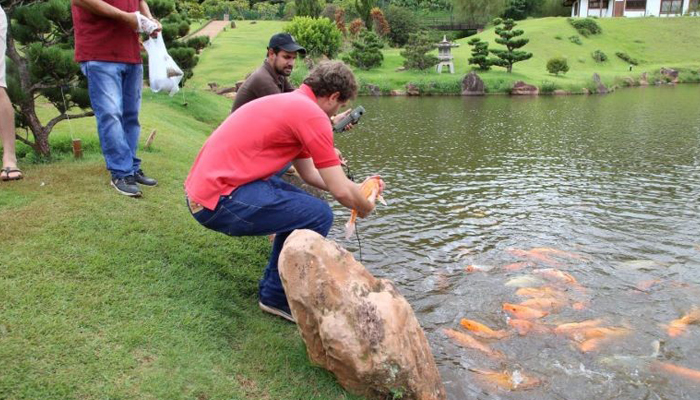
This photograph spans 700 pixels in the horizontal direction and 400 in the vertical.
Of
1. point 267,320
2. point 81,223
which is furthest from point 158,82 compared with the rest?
point 267,320

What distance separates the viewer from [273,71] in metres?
6.84

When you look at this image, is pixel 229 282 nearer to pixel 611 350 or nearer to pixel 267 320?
pixel 267 320

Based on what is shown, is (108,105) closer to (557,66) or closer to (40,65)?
(40,65)

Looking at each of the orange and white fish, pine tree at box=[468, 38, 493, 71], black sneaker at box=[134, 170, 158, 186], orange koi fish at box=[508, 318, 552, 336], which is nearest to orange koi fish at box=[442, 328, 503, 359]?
orange koi fish at box=[508, 318, 552, 336]

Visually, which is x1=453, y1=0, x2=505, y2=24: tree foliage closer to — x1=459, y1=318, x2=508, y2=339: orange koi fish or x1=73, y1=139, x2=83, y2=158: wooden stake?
x1=73, y1=139, x2=83, y2=158: wooden stake

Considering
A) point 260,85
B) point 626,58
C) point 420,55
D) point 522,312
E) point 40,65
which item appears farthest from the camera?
point 626,58

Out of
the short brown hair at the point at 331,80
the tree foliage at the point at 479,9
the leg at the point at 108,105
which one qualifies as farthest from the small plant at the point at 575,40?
the short brown hair at the point at 331,80

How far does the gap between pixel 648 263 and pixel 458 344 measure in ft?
12.4

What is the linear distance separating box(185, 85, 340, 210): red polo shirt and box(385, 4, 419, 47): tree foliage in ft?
164

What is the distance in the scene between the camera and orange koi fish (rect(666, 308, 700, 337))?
567cm

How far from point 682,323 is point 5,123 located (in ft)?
25.5

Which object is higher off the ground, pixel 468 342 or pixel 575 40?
pixel 575 40

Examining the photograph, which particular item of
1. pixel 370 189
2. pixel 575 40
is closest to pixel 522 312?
pixel 370 189

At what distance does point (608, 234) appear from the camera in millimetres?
8594
